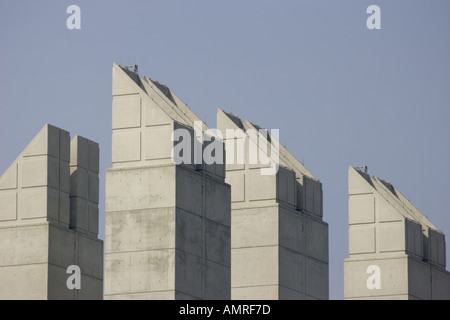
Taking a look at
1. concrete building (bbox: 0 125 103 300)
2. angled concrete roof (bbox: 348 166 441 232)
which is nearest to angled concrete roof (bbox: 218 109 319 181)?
angled concrete roof (bbox: 348 166 441 232)

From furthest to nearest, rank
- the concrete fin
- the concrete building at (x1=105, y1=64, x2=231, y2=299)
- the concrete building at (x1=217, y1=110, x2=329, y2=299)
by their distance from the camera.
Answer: the concrete building at (x1=217, y1=110, x2=329, y2=299)
the concrete fin
the concrete building at (x1=105, y1=64, x2=231, y2=299)

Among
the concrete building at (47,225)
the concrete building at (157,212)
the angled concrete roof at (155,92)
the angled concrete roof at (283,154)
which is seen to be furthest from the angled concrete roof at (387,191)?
the concrete building at (47,225)

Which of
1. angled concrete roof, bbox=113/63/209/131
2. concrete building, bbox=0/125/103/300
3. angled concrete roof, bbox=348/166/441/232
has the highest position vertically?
angled concrete roof, bbox=113/63/209/131

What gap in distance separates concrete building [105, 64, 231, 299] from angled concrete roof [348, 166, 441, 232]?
1550cm

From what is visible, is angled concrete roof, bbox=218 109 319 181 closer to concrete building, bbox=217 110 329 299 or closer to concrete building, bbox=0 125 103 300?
concrete building, bbox=217 110 329 299

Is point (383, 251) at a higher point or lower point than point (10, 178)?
lower

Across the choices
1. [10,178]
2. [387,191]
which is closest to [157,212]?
[10,178]

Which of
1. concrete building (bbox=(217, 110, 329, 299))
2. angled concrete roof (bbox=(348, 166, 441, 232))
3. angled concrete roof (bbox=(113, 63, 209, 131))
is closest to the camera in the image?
angled concrete roof (bbox=(113, 63, 209, 131))

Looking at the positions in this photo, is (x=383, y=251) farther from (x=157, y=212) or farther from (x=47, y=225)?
(x=47, y=225)

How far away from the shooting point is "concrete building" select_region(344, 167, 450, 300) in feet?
208

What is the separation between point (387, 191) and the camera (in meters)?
67.2

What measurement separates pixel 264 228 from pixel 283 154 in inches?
266

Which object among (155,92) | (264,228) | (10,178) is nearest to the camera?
(10,178)

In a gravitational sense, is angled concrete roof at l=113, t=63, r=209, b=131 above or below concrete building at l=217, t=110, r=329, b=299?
above
